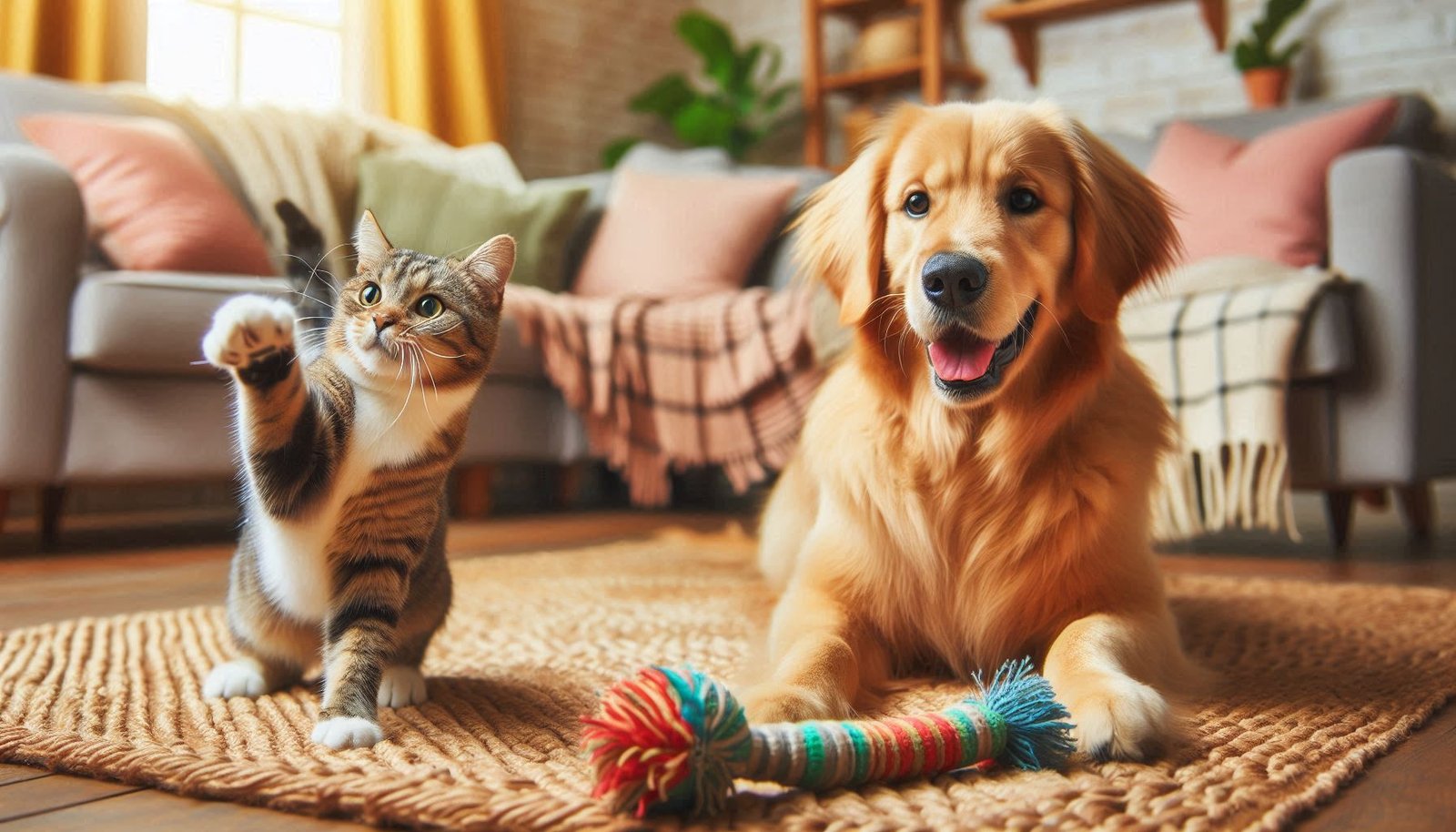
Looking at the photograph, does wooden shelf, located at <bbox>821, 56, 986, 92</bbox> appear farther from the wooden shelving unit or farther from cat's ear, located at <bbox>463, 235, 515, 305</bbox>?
cat's ear, located at <bbox>463, 235, 515, 305</bbox>

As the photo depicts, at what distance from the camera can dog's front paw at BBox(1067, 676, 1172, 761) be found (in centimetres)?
98

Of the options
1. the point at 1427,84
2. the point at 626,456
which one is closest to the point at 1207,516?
the point at 626,456

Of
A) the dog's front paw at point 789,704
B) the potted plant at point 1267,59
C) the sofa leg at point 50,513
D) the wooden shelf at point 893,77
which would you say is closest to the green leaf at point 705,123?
the wooden shelf at point 893,77

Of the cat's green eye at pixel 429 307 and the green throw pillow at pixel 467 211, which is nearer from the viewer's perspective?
the cat's green eye at pixel 429 307

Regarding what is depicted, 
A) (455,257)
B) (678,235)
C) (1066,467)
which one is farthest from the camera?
(678,235)

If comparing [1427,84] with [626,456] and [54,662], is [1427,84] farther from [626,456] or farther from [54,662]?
[54,662]

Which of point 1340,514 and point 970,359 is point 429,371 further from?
point 1340,514

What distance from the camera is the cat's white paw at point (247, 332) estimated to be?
0.92 meters

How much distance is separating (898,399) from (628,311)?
7.46 feet

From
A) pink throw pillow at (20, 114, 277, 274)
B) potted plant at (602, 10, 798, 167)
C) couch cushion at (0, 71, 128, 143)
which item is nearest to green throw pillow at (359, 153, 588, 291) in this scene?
pink throw pillow at (20, 114, 277, 274)

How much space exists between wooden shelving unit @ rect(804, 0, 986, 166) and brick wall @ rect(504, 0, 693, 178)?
3.05ft

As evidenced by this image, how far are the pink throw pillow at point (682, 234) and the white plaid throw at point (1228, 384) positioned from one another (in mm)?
1598

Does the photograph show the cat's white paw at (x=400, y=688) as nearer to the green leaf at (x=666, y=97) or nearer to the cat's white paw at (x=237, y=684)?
the cat's white paw at (x=237, y=684)

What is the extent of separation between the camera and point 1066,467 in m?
1.37
